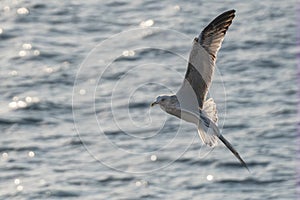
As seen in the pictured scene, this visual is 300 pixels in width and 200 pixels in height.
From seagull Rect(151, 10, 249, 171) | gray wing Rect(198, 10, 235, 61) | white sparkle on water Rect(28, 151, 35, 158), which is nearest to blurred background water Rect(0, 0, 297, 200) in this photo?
white sparkle on water Rect(28, 151, 35, 158)

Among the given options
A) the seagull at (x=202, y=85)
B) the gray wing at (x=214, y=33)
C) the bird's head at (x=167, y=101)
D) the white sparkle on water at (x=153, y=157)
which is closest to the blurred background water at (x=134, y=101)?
the white sparkle on water at (x=153, y=157)

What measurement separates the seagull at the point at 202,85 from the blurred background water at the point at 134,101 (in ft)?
63.0

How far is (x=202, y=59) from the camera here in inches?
932

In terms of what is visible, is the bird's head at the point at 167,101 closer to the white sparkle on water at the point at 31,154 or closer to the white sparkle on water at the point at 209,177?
the white sparkle on water at the point at 209,177

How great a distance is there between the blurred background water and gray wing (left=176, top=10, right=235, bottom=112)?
1933 centimetres

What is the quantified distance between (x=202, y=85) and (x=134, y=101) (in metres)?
24.5

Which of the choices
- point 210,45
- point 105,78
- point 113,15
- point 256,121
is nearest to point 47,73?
point 105,78

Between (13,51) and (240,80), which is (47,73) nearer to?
(13,51)

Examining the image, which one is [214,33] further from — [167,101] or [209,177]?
[209,177]

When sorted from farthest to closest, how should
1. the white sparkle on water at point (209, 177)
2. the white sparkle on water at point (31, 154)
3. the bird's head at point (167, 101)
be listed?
the white sparkle on water at point (31, 154), the white sparkle on water at point (209, 177), the bird's head at point (167, 101)

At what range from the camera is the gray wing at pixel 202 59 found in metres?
23.5

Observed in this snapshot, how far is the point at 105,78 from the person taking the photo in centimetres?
5081

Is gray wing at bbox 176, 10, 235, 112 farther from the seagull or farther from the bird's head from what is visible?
the bird's head

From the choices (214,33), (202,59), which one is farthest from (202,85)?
(214,33)
